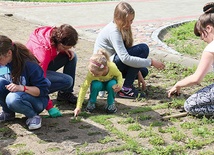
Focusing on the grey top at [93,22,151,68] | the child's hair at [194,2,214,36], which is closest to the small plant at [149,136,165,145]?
the child's hair at [194,2,214,36]

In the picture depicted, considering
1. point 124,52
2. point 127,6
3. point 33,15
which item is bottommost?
point 33,15

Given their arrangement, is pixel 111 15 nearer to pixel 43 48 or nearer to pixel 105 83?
pixel 105 83

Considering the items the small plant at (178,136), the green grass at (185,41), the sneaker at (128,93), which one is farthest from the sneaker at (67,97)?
the green grass at (185,41)

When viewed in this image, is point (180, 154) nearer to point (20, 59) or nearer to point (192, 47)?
point (20, 59)

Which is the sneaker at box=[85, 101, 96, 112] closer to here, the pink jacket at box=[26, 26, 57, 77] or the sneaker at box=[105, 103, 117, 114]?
the sneaker at box=[105, 103, 117, 114]

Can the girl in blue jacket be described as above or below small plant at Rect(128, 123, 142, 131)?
above

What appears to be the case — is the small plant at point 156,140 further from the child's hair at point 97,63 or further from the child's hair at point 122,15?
the child's hair at point 122,15

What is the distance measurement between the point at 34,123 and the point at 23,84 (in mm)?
384

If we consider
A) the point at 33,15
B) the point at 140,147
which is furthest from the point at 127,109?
the point at 33,15

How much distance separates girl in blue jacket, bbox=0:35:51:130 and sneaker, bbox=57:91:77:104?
724 millimetres

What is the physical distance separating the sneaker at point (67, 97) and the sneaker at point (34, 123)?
845 mm

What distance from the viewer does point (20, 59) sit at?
424 cm

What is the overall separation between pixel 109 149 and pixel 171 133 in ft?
2.34

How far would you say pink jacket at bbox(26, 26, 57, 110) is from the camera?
4.70 metres
